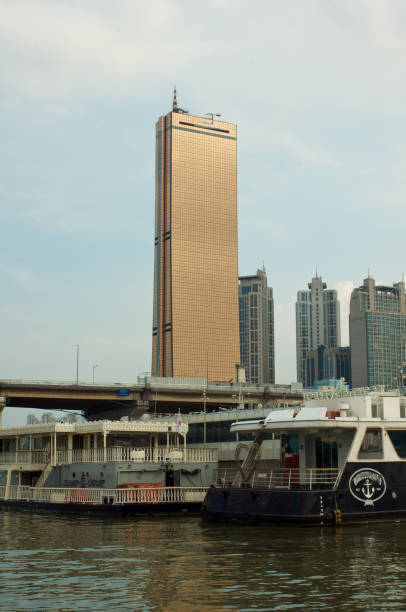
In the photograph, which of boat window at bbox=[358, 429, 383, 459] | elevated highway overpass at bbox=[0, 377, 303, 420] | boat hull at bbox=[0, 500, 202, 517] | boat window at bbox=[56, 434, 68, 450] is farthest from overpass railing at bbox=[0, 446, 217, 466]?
elevated highway overpass at bbox=[0, 377, 303, 420]

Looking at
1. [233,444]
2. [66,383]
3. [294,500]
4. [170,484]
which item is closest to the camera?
[294,500]

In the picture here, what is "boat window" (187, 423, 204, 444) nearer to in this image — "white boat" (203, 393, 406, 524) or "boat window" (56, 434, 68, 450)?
"boat window" (56, 434, 68, 450)

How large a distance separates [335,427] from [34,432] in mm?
23698

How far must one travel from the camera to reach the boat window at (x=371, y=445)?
105 feet

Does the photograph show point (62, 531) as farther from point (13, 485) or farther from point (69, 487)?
point (13, 485)

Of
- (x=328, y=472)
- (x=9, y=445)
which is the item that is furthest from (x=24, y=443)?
(x=328, y=472)

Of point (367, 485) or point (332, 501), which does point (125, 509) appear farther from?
point (367, 485)

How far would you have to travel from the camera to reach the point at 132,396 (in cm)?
12744

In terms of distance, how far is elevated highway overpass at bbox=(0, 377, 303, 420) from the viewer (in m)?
116

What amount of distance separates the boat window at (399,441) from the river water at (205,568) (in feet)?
10.2

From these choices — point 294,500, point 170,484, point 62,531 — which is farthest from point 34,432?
point 294,500

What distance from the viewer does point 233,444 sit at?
2608 inches

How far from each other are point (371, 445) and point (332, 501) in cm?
331

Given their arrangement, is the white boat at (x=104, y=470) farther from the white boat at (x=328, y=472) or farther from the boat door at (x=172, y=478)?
the white boat at (x=328, y=472)
